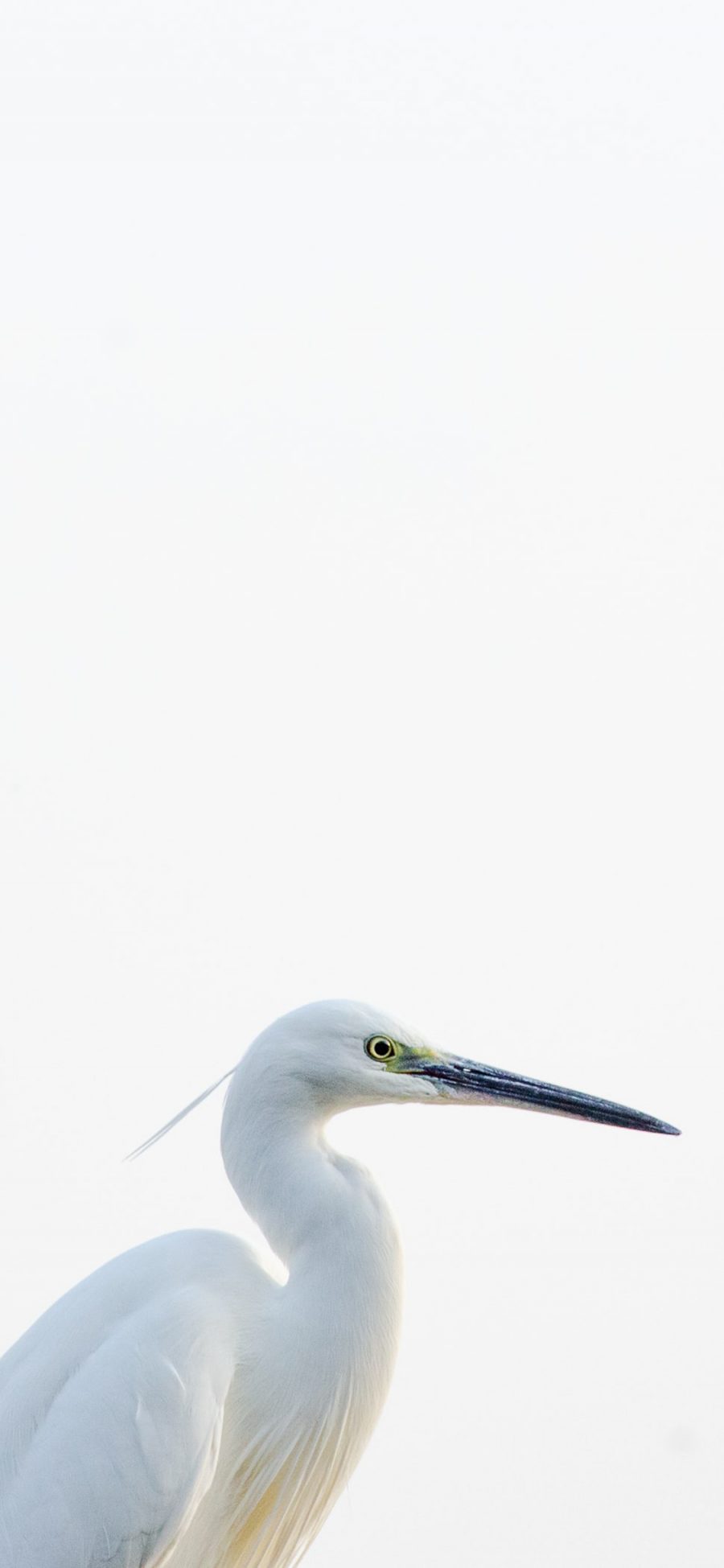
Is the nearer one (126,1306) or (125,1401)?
(125,1401)

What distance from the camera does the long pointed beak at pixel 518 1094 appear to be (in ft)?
9.58

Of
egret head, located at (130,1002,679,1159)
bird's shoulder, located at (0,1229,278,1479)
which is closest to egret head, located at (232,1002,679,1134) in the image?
egret head, located at (130,1002,679,1159)

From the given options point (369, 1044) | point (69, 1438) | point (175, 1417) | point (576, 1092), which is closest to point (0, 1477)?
point (69, 1438)

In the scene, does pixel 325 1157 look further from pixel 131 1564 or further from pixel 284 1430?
pixel 131 1564

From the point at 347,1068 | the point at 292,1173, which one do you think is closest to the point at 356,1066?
the point at 347,1068

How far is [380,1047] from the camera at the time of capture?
112 inches

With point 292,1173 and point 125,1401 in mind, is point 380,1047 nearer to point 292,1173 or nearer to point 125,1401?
point 292,1173

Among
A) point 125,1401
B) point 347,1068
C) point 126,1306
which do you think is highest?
Answer: point 347,1068

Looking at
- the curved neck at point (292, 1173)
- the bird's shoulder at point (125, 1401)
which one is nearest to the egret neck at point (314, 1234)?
the curved neck at point (292, 1173)

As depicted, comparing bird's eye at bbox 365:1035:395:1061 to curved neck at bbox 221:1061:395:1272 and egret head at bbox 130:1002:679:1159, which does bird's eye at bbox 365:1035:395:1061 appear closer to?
egret head at bbox 130:1002:679:1159

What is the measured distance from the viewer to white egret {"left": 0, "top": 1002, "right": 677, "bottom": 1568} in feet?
8.74

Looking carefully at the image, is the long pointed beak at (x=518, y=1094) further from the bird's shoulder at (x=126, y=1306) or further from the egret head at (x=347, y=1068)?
the bird's shoulder at (x=126, y=1306)

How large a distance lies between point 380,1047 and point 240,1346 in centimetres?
54

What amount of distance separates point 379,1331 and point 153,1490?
46 centimetres
